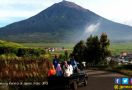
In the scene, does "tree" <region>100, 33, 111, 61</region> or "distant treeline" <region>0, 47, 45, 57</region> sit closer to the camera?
"distant treeline" <region>0, 47, 45, 57</region>

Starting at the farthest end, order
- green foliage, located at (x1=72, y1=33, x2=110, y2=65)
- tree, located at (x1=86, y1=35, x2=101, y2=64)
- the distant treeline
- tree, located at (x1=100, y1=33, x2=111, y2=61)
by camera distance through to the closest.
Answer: tree, located at (x1=86, y1=35, x2=101, y2=64) < green foliage, located at (x1=72, y1=33, x2=110, y2=65) < tree, located at (x1=100, y1=33, x2=111, y2=61) < the distant treeline

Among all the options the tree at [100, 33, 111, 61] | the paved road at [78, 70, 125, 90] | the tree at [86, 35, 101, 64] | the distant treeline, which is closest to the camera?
the paved road at [78, 70, 125, 90]

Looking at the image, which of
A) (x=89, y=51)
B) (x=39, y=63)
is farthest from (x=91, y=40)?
(x=39, y=63)

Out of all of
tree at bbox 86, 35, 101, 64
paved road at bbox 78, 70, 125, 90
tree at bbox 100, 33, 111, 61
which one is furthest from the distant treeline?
tree at bbox 86, 35, 101, 64

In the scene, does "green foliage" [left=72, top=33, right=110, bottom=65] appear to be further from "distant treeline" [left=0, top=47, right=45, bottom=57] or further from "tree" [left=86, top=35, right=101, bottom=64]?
"distant treeline" [left=0, top=47, right=45, bottom=57]

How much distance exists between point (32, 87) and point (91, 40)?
59.4 m

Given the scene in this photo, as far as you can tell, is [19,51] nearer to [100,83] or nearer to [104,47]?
[100,83]

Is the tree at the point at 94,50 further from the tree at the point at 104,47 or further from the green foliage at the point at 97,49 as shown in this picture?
the tree at the point at 104,47

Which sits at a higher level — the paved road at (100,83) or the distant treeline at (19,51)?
the distant treeline at (19,51)

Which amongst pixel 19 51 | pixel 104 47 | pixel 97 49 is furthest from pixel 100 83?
pixel 97 49

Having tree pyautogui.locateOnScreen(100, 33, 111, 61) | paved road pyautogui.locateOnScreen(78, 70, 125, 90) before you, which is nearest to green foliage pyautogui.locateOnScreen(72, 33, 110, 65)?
tree pyautogui.locateOnScreen(100, 33, 111, 61)

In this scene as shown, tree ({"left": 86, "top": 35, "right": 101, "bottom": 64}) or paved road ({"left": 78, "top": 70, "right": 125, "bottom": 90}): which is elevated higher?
tree ({"left": 86, "top": 35, "right": 101, "bottom": 64})

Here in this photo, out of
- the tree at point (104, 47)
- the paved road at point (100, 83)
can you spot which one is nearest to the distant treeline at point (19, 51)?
the paved road at point (100, 83)

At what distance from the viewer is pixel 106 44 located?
261ft
